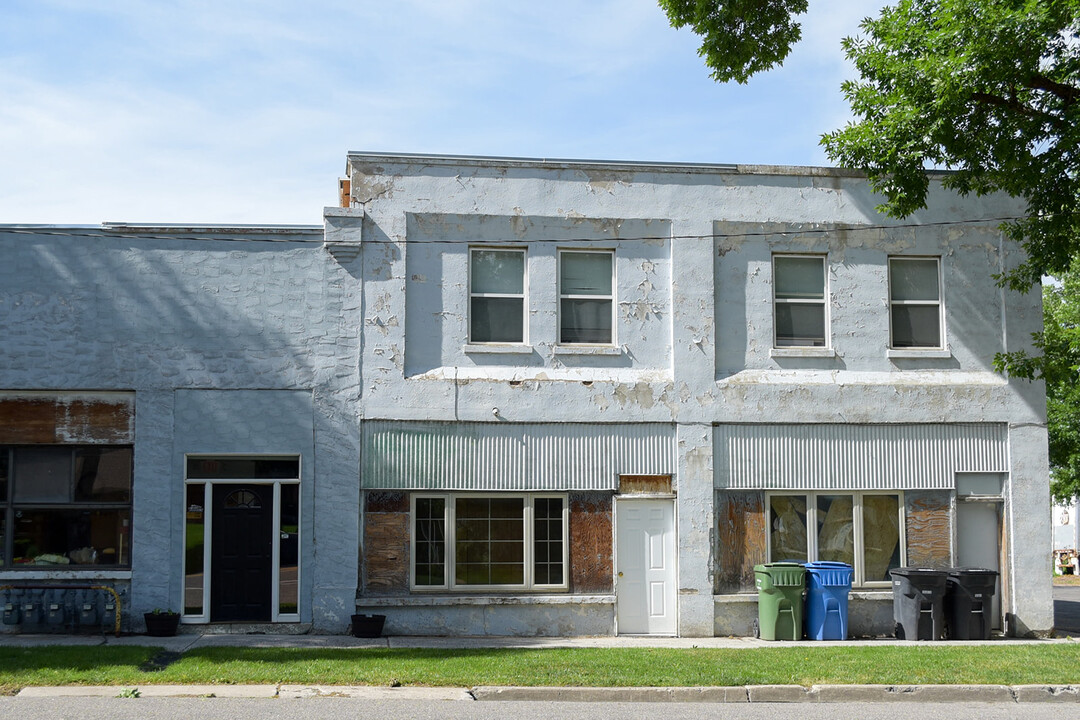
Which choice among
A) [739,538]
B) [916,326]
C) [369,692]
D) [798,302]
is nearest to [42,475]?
[369,692]

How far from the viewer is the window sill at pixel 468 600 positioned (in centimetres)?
1595

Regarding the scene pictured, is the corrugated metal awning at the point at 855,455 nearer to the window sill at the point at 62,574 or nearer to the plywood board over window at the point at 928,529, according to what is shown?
the plywood board over window at the point at 928,529

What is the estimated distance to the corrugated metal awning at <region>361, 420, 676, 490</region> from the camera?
16312mm

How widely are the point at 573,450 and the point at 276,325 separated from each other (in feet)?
15.6

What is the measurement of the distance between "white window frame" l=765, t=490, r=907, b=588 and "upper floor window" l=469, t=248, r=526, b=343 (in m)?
4.71

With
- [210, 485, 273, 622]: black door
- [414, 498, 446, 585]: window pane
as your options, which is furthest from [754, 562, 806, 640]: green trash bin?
[210, 485, 273, 622]: black door

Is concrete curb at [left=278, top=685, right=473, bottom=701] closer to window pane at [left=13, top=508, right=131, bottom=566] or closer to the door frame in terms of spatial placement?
the door frame

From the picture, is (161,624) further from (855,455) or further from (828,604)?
(855,455)

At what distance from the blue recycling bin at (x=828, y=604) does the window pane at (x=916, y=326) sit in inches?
154

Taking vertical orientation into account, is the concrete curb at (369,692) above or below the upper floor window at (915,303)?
below

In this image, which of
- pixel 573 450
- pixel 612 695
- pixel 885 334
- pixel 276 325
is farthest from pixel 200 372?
pixel 885 334

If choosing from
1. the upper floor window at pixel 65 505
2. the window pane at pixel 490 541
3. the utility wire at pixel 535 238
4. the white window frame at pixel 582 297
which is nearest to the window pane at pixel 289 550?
the upper floor window at pixel 65 505

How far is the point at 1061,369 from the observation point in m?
16.7

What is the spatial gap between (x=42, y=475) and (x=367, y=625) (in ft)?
17.1
